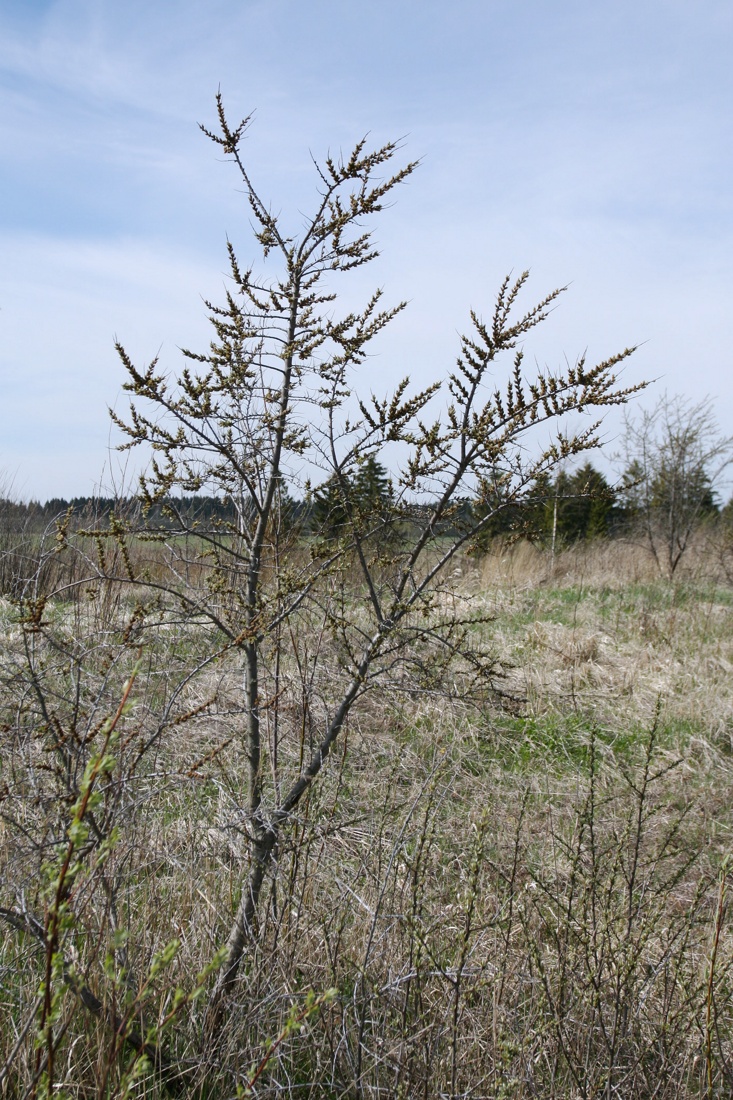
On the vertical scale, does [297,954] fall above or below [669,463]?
below

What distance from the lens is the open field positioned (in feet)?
5.75

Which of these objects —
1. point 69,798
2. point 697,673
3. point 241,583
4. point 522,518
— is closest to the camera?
point 69,798

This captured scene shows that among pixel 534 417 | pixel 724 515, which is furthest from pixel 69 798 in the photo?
pixel 724 515

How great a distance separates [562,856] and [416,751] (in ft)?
4.63

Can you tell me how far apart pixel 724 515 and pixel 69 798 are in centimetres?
1899

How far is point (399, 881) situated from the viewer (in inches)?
124

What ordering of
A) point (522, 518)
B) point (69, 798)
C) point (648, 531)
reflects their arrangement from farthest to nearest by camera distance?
1. point (648, 531)
2. point (522, 518)
3. point (69, 798)

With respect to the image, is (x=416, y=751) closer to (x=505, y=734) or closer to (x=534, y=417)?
(x=505, y=734)

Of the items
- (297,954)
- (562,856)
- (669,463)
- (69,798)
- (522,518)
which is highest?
(669,463)

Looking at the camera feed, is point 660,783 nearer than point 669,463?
Yes

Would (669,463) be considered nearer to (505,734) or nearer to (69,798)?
(505,734)

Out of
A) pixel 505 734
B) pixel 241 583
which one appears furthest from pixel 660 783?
pixel 241 583

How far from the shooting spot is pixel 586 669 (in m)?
6.32

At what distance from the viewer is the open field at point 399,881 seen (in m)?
1.75
